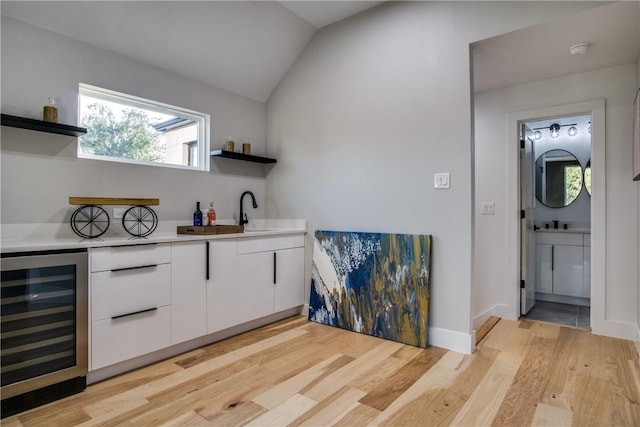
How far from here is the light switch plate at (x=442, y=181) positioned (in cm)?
266

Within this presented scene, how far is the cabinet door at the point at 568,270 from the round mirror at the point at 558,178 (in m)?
0.63

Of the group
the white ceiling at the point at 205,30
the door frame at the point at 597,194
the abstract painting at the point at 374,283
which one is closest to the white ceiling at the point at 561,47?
the door frame at the point at 597,194

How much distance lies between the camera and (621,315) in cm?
292

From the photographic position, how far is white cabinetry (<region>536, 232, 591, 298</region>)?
4.16m

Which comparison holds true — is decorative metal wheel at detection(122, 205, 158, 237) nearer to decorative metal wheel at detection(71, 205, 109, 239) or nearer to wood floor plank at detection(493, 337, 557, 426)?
decorative metal wheel at detection(71, 205, 109, 239)

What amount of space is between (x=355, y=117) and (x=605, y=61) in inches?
81.1

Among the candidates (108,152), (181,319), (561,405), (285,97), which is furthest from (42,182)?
(561,405)

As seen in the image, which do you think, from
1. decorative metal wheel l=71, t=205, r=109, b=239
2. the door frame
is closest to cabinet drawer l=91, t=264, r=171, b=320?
decorative metal wheel l=71, t=205, r=109, b=239

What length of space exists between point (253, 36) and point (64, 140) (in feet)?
5.85

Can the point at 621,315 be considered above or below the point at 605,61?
below

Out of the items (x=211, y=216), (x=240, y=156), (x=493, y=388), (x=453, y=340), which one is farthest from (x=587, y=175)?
(x=211, y=216)

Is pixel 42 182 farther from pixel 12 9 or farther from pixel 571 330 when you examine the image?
pixel 571 330

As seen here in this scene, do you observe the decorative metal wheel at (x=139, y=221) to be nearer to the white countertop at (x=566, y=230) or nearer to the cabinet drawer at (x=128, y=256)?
the cabinet drawer at (x=128, y=256)

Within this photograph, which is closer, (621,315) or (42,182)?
(42,182)
